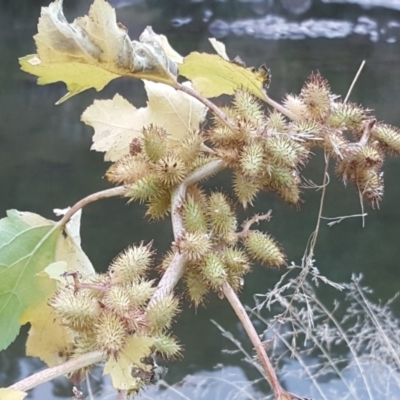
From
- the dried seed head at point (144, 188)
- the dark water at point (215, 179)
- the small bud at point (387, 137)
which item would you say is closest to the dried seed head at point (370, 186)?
the small bud at point (387, 137)

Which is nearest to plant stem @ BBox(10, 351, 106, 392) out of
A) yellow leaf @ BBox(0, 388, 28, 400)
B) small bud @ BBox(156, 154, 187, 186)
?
yellow leaf @ BBox(0, 388, 28, 400)

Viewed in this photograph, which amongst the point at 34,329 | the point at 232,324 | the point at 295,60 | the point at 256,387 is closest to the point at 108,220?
the point at 232,324

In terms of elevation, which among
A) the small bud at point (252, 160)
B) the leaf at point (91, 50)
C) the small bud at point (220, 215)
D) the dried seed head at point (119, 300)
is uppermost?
the leaf at point (91, 50)

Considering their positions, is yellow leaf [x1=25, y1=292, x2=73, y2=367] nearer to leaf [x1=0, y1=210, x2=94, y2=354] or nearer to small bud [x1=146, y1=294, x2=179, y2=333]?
leaf [x1=0, y1=210, x2=94, y2=354]

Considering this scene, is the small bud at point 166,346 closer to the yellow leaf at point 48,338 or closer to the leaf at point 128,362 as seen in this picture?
the leaf at point 128,362

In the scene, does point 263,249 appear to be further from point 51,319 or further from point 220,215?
point 51,319

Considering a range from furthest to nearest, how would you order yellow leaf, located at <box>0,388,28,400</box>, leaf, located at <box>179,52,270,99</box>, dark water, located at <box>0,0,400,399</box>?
dark water, located at <box>0,0,400,399</box> < leaf, located at <box>179,52,270,99</box> < yellow leaf, located at <box>0,388,28,400</box>
